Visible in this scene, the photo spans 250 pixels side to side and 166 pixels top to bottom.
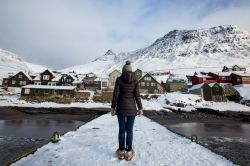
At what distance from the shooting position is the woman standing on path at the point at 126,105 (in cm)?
616

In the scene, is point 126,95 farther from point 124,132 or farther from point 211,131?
point 211,131

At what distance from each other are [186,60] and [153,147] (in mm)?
189708

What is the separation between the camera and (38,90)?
201 ft

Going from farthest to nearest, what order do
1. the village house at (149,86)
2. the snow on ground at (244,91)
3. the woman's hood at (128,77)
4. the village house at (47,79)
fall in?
the village house at (47,79)
the village house at (149,86)
the snow on ground at (244,91)
the woman's hood at (128,77)

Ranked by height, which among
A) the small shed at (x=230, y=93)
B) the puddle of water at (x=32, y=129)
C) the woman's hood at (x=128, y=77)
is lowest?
the puddle of water at (x=32, y=129)

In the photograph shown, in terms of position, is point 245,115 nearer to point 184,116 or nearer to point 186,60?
point 184,116

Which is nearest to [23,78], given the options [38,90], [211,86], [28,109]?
[38,90]

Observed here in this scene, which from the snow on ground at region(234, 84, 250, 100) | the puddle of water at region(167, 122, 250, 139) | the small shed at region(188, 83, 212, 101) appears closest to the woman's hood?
the puddle of water at region(167, 122, 250, 139)

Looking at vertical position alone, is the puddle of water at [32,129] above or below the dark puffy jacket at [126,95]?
below

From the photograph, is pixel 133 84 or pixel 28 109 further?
pixel 28 109

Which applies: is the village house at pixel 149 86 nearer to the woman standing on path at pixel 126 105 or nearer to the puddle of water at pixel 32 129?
the puddle of water at pixel 32 129

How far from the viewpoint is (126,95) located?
20.6 feet

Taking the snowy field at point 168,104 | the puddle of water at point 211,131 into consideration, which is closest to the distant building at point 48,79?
the snowy field at point 168,104

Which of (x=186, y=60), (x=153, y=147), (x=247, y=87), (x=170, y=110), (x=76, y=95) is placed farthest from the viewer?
(x=186, y=60)
